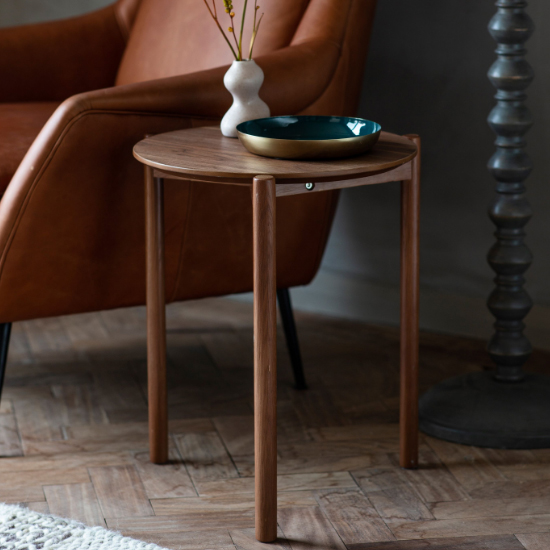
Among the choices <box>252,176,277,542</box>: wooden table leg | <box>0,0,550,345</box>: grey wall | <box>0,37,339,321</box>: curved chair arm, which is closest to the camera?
<box>252,176,277,542</box>: wooden table leg

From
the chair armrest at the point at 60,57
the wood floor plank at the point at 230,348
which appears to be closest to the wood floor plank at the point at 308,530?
the wood floor plank at the point at 230,348

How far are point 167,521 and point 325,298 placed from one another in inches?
40.0

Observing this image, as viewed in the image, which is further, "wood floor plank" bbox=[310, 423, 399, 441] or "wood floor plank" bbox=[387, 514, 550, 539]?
"wood floor plank" bbox=[310, 423, 399, 441]

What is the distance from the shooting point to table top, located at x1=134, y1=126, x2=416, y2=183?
106 cm

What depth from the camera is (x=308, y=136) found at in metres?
1.23

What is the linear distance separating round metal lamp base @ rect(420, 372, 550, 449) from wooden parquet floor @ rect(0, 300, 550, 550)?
0.03m

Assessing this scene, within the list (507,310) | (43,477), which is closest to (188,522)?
(43,477)

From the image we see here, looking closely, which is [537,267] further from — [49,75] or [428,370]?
[49,75]

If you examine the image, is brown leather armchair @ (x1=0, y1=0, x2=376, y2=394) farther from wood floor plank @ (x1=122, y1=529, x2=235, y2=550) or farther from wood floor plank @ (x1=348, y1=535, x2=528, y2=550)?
wood floor plank @ (x1=348, y1=535, x2=528, y2=550)

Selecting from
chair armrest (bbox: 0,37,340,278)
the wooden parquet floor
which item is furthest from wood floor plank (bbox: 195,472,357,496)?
chair armrest (bbox: 0,37,340,278)

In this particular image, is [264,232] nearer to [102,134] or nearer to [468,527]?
[102,134]

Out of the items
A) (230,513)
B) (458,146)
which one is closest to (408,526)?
(230,513)

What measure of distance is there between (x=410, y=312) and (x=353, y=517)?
0.32m

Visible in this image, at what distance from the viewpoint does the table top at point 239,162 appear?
1.06 meters
